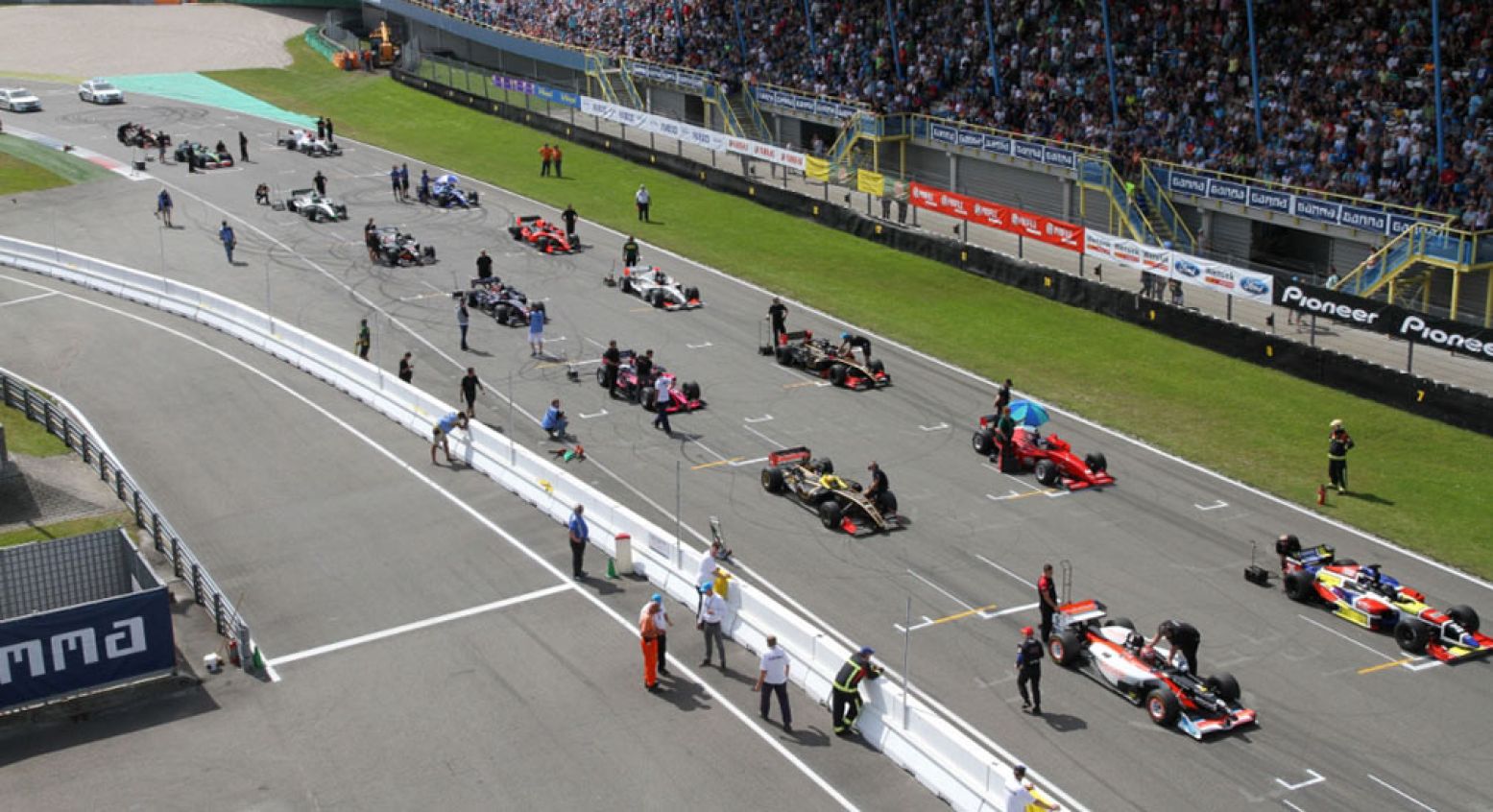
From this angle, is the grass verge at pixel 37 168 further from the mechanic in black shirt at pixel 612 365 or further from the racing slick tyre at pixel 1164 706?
the racing slick tyre at pixel 1164 706

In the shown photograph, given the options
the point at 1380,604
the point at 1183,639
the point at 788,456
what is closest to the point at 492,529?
the point at 788,456

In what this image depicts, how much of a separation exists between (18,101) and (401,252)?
1453 inches

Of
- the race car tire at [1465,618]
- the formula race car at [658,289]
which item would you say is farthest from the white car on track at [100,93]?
the race car tire at [1465,618]

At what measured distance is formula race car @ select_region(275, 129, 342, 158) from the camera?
63844 millimetres

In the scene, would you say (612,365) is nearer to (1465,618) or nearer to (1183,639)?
(1183,639)

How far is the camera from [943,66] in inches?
2170

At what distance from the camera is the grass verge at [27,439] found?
101ft

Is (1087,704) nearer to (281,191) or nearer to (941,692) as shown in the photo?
(941,692)

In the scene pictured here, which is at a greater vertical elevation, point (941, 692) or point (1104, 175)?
point (1104, 175)

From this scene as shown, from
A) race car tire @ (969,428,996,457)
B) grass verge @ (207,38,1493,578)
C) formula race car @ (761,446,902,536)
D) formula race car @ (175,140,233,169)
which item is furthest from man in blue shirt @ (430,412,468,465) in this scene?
formula race car @ (175,140,233,169)

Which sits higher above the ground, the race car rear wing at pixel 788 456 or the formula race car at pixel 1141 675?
the race car rear wing at pixel 788 456

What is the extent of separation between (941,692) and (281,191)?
1701 inches

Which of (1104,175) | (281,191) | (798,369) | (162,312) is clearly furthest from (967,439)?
(281,191)

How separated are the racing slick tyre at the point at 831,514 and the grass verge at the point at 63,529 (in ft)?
39.8
